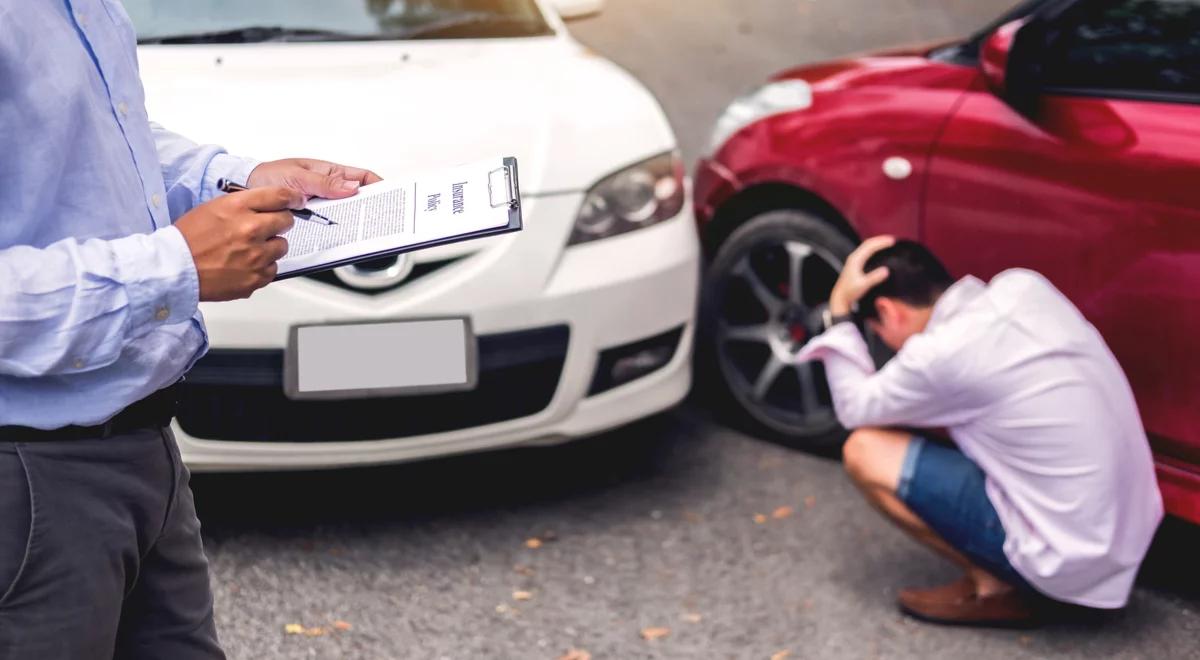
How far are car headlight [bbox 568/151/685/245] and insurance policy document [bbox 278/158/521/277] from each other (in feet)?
5.49

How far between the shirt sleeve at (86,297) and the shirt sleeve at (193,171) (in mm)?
395

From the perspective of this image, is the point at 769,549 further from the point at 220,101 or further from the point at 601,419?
the point at 220,101

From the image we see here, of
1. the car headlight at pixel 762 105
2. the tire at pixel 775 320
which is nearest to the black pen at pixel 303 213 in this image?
the tire at pixel 775 320

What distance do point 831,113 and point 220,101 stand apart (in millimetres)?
1720

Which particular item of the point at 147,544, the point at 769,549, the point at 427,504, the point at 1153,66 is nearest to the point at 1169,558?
the point at 769,549

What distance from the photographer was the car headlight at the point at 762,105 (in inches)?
167

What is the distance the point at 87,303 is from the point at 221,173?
0.48 m

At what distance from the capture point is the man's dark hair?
3.30 meters

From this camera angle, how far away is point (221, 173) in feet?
6.15

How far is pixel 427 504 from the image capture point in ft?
12.6

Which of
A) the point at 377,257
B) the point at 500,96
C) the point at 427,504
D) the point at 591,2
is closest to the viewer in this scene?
the point at 377,257

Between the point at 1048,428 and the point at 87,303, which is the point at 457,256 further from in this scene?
the point at 87,303

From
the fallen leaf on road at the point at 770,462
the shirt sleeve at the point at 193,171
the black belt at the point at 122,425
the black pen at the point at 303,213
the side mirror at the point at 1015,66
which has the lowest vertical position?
the fallen leaf on road at the point at 770,462

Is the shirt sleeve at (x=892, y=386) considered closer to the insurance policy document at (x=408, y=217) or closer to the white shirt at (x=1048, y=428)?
the white shirt at (x=1048, y=428)
